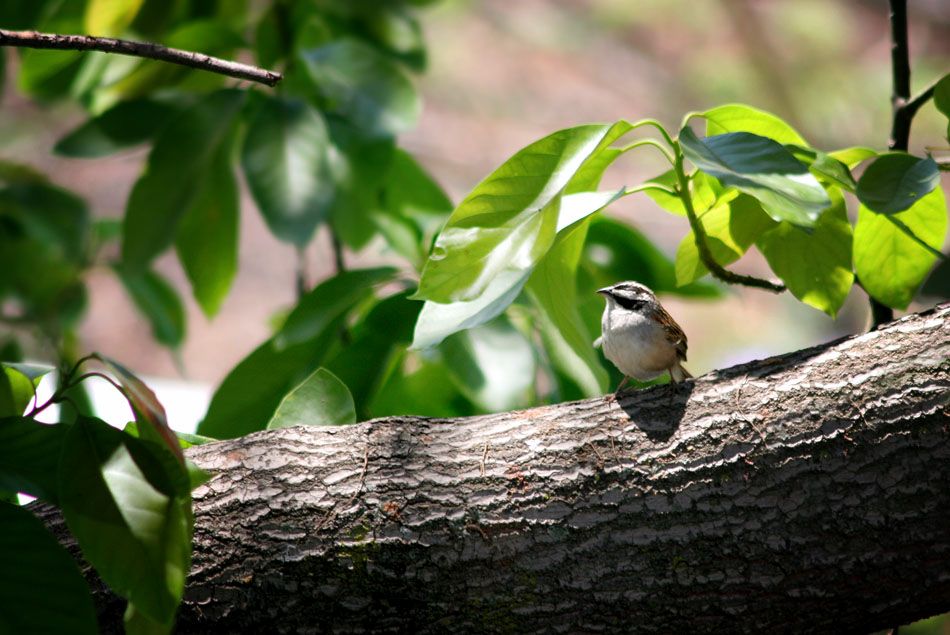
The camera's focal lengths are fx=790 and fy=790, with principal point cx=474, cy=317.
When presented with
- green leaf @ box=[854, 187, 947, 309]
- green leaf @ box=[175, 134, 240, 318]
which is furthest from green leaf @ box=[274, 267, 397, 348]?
green leaf @ box=[854, 187, 947, 309]

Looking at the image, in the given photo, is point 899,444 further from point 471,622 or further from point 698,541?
point 471,622

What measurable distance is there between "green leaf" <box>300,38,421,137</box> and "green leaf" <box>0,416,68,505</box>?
4.24 ft

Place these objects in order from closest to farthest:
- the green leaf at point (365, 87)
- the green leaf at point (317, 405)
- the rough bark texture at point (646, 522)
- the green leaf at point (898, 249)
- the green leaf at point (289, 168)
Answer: the rough bark texture at point (646, 522), the green leaf at point (898, 249), the green leaf at point (317, 405), the green leaf at point (289, 168), the green leaf at point (365, 87)

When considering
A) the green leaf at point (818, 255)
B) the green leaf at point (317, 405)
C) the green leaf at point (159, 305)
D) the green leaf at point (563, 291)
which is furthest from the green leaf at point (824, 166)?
the green leaf at point (159, 305)

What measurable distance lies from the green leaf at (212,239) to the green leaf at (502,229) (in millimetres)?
1350

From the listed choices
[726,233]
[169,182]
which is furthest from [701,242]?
[169,182]

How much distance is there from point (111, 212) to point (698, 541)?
7.83 metres

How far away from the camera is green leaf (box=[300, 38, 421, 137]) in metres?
2.28

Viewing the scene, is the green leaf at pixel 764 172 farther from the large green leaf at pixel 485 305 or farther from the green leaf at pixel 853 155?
the green leaf at pixel 853 155

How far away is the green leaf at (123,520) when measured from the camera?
1108mm

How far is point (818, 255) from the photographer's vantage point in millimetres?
1610

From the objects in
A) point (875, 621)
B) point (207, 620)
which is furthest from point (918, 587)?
point (207, 620)

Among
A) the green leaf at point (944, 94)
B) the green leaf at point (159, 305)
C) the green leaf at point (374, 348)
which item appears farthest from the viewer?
the green leaf at point (159, 305)

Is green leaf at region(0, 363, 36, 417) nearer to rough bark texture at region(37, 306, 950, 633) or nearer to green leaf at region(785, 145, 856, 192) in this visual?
rough bark texture at region(37, 306, 950, 633)
